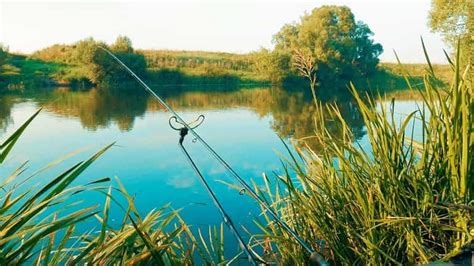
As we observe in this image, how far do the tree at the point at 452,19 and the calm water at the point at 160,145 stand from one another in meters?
5.26

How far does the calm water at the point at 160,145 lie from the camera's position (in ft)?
21.5

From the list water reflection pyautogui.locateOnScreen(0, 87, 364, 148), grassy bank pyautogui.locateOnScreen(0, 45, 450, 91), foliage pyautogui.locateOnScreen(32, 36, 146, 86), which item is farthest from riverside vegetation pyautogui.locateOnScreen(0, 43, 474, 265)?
foliage pyautogui.locateOnScreen(32, 36, 146, 86)

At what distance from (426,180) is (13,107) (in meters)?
19.7

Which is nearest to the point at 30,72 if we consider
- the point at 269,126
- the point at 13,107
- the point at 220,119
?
the point at 13,107

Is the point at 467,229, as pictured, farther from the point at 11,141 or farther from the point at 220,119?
the point at 220,119

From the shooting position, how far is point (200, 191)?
7211 millimetres

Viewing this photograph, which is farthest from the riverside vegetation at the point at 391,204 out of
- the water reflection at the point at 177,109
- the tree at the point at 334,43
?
the tree at the point at 334,43

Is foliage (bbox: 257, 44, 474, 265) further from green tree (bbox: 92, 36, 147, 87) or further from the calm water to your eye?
green tree (bbox: 92, 36, 147, 87)

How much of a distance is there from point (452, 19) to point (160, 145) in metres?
14.5

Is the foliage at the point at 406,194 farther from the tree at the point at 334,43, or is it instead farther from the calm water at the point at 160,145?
the tree at the point at 334,43

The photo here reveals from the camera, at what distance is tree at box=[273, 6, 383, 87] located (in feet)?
120

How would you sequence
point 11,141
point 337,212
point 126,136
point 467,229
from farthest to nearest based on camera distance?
point 126,136, point 337,212, point 467,229, point 11,141

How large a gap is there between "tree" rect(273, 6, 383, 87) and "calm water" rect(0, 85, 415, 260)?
16.1m

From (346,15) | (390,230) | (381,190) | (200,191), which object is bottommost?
(200,191)
